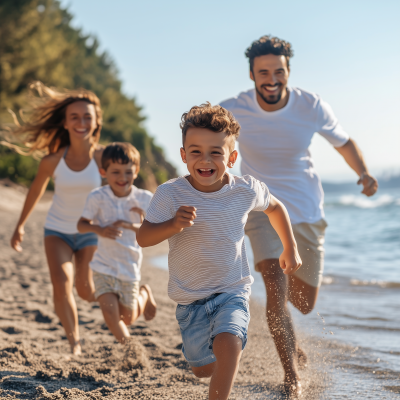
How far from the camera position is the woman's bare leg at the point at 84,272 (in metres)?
4.88

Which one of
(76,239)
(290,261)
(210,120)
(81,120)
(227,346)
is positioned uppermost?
(81,120)

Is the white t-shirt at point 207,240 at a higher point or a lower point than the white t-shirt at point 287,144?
lower

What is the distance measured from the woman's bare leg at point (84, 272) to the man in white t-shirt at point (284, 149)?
1.65m

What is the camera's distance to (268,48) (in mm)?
4059

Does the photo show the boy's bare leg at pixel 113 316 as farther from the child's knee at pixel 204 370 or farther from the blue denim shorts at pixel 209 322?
the blue denim shorts at pixel 209 322

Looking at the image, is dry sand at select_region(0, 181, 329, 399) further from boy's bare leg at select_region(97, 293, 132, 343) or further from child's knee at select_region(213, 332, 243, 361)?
child's knee at select_region(213, 332, 243, 361)

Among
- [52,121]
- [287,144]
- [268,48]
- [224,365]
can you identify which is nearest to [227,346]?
[224,365]

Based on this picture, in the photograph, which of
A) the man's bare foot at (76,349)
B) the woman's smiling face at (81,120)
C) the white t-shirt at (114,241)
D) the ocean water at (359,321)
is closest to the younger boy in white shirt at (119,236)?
the white t-shirt at (114,241)

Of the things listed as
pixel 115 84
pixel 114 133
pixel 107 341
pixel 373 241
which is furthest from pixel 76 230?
pixel 115 84

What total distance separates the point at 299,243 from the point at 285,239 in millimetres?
1093

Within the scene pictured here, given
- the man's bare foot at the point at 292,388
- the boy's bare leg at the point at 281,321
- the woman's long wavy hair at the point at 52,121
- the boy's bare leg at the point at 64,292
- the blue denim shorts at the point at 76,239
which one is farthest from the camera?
the woman's long wavy hair at the point at 52,121

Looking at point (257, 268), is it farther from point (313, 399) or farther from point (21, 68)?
point (21, 68)

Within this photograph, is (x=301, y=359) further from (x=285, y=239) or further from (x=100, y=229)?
(x=100, y=229)

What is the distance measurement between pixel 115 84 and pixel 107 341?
62.8 meters
